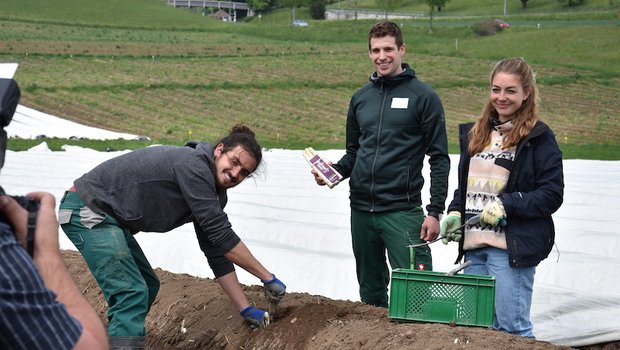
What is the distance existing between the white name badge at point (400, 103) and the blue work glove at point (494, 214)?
1.05 m

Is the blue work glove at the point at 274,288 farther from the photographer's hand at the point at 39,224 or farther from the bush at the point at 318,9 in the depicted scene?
the bush at the point at 318,9

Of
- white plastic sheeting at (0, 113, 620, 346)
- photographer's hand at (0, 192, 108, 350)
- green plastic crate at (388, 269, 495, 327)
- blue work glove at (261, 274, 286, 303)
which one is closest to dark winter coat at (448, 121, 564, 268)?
green plastic crate at (388, 269, 495, 327)

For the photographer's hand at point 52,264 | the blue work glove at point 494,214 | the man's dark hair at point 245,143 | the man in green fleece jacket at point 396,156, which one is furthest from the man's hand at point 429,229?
the photographer's hand at point 52,264

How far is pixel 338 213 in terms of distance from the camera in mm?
8383

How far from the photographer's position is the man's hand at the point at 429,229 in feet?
16.8

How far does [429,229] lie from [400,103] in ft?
2.35

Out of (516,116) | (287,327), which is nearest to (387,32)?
(516,116)

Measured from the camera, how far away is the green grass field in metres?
21.2

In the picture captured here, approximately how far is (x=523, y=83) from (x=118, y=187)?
2032 mm

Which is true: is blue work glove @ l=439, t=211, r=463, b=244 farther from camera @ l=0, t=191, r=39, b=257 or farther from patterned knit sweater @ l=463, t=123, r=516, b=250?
camera @ l=0, t=191, r=39, b=257

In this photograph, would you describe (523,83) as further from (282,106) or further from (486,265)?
(282,106)

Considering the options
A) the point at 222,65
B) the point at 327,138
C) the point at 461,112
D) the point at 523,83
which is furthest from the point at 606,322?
the point at 222,65

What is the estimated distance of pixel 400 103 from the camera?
525 centimetres

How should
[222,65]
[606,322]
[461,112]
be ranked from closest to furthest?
[606,322]
[461,112]
[222,65]
